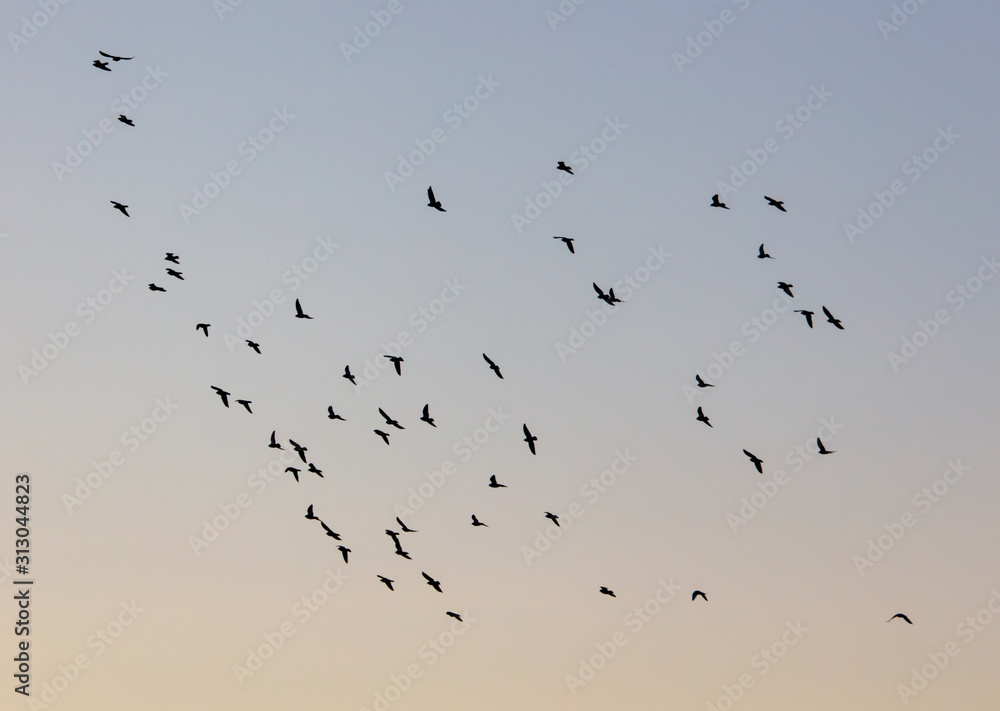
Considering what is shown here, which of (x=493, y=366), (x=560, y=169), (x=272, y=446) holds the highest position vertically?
(x=560, y=169)

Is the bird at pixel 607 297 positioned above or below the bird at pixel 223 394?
above

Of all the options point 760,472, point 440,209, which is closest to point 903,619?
point 760,472

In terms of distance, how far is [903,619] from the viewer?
138 meters

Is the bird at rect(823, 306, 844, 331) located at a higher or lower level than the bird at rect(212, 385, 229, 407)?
higher

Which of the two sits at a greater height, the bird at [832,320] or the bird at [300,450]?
the bird at [832,320]

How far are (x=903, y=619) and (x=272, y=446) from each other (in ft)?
137

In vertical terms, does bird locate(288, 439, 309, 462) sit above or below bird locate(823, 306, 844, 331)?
below

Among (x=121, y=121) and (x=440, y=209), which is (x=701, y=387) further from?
(x=121, y=121)

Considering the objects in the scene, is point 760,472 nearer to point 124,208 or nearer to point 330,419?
point 330,419

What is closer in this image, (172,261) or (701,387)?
(701,387)

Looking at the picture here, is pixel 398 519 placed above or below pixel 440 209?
below

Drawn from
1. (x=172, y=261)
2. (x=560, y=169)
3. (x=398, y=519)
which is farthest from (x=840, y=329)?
(x=172, y=261)

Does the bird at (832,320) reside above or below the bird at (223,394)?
above

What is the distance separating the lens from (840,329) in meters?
130
